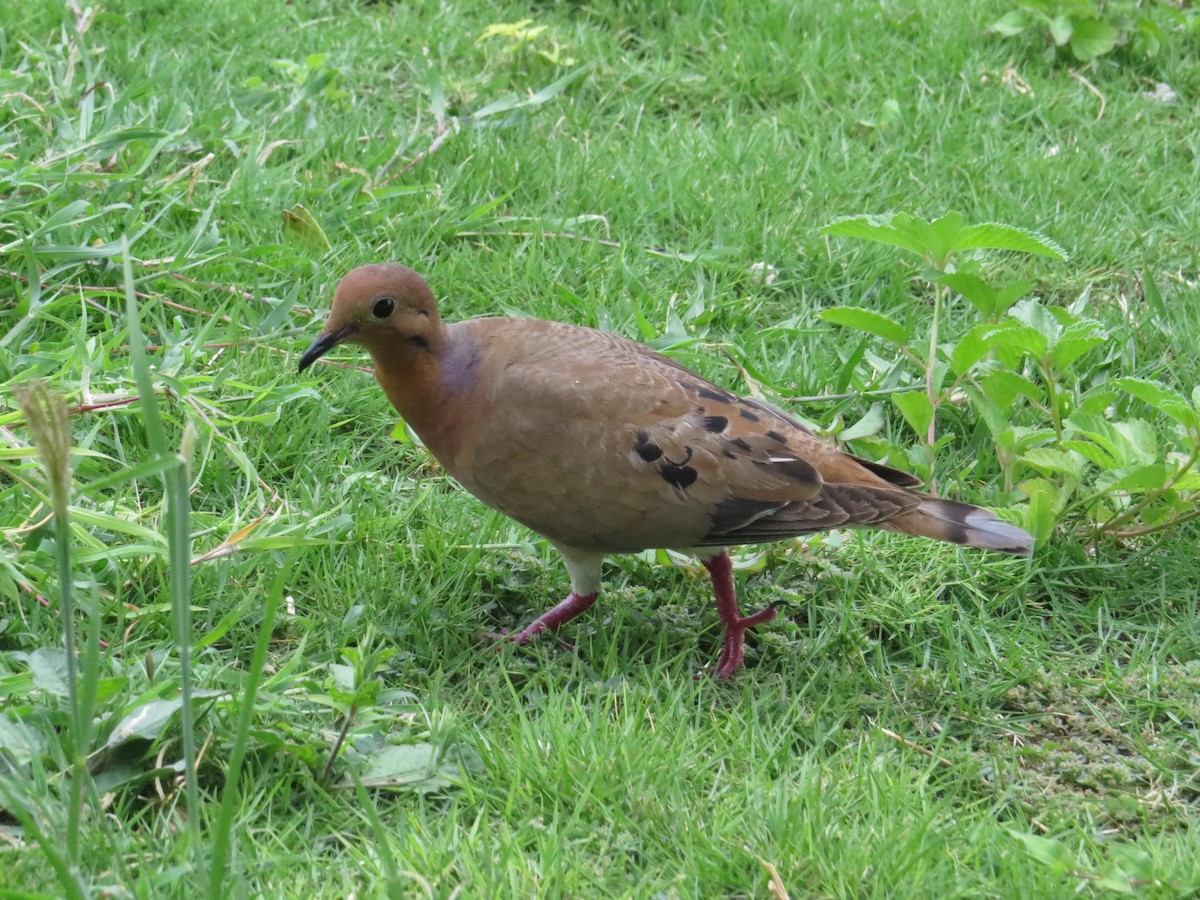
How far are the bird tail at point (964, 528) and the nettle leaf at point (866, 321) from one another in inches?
23.2

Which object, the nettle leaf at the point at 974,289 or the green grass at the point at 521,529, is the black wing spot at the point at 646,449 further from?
the nettle leaf at the point at 974,289

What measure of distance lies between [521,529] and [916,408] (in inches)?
45.3

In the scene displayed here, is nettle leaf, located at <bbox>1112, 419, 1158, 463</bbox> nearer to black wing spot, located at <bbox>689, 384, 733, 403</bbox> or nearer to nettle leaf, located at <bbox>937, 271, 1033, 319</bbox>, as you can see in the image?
nettle leaf, located at <bbox>937, 271, 1033, 319</bbox>

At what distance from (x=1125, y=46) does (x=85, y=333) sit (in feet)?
15.0

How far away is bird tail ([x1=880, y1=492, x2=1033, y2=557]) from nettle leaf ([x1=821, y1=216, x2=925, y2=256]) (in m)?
0.72

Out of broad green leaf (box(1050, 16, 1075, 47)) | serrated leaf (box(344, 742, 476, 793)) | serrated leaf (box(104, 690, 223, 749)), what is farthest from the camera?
broad green leaf (box(1050, 16, 1075, 47))

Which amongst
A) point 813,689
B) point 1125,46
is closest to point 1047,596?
point 813,689

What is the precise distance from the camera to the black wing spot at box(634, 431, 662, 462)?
3301 mm

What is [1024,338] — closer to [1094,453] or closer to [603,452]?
[1094,453]

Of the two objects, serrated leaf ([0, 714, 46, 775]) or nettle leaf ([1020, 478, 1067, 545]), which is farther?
nettle leaf ([1020, 478, 1067, 545])

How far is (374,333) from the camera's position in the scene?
3338 mm

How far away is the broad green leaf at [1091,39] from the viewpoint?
231 inches

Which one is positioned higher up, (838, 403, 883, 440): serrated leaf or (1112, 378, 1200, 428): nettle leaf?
(1112, 378, 1200, 428): nettle leaf

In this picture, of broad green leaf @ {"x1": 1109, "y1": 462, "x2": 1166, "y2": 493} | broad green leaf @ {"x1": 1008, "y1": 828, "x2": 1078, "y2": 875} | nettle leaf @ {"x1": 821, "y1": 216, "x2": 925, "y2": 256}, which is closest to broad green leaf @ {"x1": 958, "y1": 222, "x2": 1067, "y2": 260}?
nettle leaf @ {"x1": 821, "y1": 216, "x2": 925, "y2": 256}
